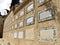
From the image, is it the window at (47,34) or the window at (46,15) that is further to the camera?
the window at (46,15)

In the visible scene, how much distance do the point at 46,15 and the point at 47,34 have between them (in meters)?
0.47

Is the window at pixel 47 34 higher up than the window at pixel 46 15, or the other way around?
the window at pixel 46 15

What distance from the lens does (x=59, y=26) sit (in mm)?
3082

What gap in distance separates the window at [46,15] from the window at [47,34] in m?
0.26

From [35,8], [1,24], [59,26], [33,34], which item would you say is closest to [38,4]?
[35,8]

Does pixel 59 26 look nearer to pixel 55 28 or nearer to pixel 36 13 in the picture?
pixel 55 28

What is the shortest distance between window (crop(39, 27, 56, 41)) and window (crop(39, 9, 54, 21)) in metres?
0.26

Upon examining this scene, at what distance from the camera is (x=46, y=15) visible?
3.68 m

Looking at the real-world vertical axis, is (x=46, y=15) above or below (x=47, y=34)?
A: above

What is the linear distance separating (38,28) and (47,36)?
663 millimetres

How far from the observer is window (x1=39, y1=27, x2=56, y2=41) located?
3316mm

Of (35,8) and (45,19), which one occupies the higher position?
(35,8)

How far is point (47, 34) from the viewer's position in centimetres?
359

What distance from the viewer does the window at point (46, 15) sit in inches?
136
